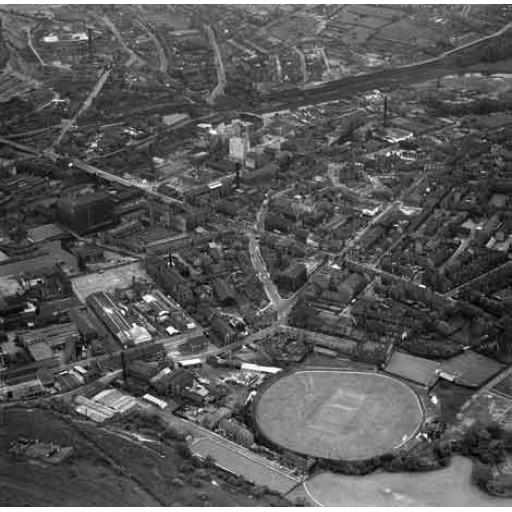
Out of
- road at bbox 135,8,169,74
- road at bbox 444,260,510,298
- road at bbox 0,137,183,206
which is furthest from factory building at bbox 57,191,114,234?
road at bbox 135,8,169,74

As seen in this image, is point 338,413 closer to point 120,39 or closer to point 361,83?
point 361,83

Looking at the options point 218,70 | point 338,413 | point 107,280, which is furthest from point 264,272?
point 218,70

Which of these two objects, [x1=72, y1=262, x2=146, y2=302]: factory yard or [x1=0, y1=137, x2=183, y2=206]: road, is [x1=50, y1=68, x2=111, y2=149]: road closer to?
[x1=0, y1=137, x2=183, y2=206]: road

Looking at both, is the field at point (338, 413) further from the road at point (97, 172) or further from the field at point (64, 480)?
the road at point (97, 172)

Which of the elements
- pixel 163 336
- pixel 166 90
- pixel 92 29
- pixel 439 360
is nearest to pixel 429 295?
pixel 439 360

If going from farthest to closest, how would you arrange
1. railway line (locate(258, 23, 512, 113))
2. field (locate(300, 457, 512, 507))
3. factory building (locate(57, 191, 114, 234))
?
railway line (locate(258, 23, 512, 113)), factory building (locate(57, 191, 114, 234)), field (locate(300, 457, 512, 507))

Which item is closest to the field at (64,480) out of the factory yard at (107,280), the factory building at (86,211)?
the factory yard at (107,280)
